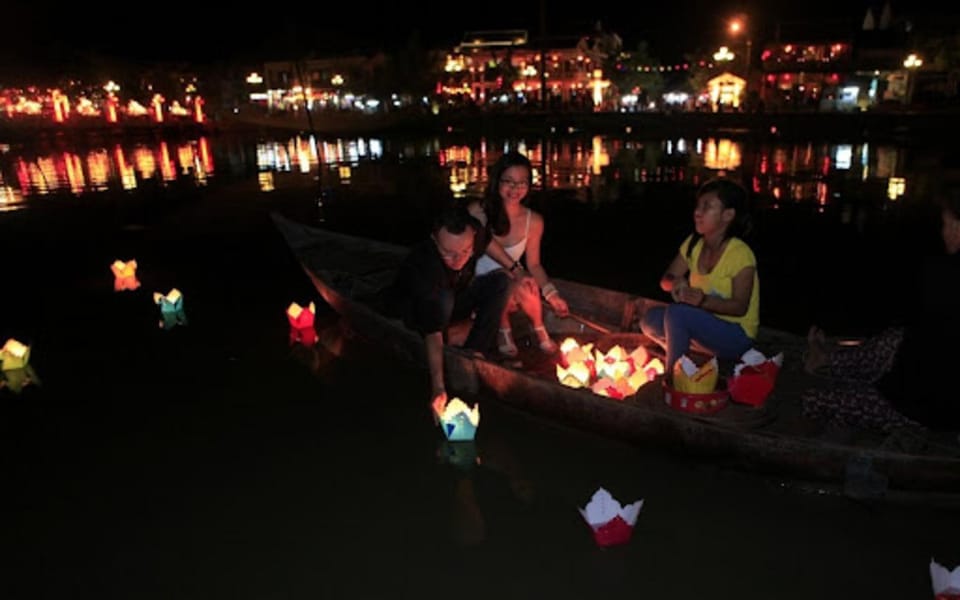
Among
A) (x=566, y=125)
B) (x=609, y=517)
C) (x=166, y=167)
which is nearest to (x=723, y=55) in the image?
(x=566, y=125)

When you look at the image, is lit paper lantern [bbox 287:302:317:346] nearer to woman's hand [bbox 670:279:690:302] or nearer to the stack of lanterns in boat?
the stack of lanterns in boat

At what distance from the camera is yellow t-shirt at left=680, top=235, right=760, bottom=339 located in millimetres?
4395

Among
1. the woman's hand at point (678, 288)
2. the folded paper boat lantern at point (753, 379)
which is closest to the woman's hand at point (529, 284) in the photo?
the woman's hand at point (678, 288)

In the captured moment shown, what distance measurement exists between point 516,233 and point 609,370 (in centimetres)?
142

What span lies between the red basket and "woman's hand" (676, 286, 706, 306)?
0.60 metres

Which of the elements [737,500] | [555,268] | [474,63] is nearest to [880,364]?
[737,500]

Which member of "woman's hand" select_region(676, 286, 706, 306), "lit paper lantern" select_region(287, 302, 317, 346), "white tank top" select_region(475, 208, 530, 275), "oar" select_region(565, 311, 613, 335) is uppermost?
"white tank top" select_region(475, 208, 530, 275)

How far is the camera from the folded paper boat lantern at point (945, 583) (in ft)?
9.59

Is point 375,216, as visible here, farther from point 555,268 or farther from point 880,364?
point 880,364

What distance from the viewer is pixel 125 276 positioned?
398 inches

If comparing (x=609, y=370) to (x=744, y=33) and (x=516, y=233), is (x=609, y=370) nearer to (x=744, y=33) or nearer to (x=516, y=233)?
(x=516, y=233)

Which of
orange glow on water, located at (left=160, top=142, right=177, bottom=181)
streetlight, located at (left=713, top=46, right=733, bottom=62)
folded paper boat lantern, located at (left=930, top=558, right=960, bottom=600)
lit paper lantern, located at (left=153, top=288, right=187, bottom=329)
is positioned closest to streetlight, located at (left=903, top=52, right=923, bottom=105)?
streetlight, located at (left=713, top=46, right=733, bottom=62)

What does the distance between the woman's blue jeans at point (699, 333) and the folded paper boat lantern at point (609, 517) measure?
121 cm

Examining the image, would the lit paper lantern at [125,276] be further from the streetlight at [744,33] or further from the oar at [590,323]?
the streetlight at [744,33]
